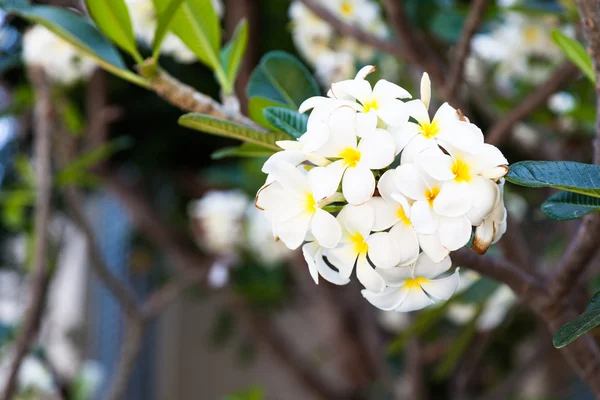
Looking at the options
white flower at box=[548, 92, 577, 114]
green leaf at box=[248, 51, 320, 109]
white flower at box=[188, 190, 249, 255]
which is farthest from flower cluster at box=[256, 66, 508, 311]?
white flower at box=[188, 190, 249, 255]

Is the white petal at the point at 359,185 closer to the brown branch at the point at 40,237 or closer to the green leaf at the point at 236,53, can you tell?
the green leaf at the point at 236,53

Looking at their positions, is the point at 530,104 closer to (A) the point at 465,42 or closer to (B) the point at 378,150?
(A) the point at 465,42

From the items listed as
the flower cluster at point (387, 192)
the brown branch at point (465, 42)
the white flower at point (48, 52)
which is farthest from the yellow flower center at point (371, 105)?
the white flower at point (48, 52)

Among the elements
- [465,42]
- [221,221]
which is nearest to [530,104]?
[465,42]

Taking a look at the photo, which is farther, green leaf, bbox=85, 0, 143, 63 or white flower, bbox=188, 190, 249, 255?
white flower, bbox=188, 190, 249, 255

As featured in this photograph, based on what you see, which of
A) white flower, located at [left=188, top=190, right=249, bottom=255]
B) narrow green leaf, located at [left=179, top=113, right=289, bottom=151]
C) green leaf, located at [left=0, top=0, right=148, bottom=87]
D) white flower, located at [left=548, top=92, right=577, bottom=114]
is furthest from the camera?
white flower, located at [left=188, top=190, right=249, bottom=255]

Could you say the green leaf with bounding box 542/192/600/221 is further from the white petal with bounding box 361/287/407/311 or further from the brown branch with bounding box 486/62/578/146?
the brown branch with bounding box 486/62/578/146

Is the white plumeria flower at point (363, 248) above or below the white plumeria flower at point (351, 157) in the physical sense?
below
